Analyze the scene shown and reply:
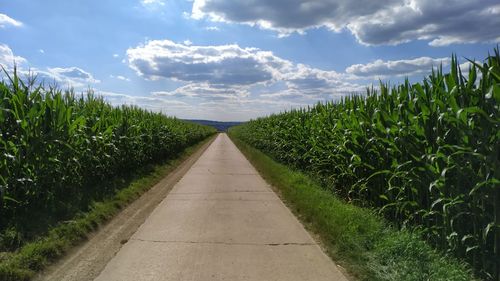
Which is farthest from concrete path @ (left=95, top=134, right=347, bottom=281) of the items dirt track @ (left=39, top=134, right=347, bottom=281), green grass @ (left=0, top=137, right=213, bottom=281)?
green grass @ (left=0, top=137, right=213, bottom=281)

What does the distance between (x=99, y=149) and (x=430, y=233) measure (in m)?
7.87

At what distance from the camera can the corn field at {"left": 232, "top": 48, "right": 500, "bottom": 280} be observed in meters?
4.39

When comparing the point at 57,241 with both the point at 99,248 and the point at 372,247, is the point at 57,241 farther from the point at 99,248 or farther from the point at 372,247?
the point at 372,247

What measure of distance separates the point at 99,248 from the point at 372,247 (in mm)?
3785

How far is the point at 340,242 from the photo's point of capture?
19.2ft

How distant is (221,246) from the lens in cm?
591

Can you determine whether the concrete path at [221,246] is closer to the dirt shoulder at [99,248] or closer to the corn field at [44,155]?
the dirt shoulder at [99,248]

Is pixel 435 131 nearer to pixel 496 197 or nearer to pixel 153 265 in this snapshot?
pixel 496 197

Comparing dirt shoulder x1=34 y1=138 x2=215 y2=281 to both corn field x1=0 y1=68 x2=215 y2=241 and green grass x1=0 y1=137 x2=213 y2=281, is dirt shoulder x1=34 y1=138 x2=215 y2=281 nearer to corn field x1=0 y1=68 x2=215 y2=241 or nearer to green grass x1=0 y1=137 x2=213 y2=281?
green grass x1=0 y1=137 x2=213 y2=281

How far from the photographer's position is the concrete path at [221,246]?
4855 millimetres

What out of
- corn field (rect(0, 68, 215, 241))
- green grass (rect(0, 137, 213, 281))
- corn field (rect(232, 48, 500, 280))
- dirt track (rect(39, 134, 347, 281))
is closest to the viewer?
corn field (rect(232, 48, 500, 280))

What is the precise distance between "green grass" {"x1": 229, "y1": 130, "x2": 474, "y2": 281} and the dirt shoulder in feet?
9.76

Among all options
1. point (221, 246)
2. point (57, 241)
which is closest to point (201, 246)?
point (221, 246)

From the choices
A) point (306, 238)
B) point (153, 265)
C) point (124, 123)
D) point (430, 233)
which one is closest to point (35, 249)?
point (153, 265)
